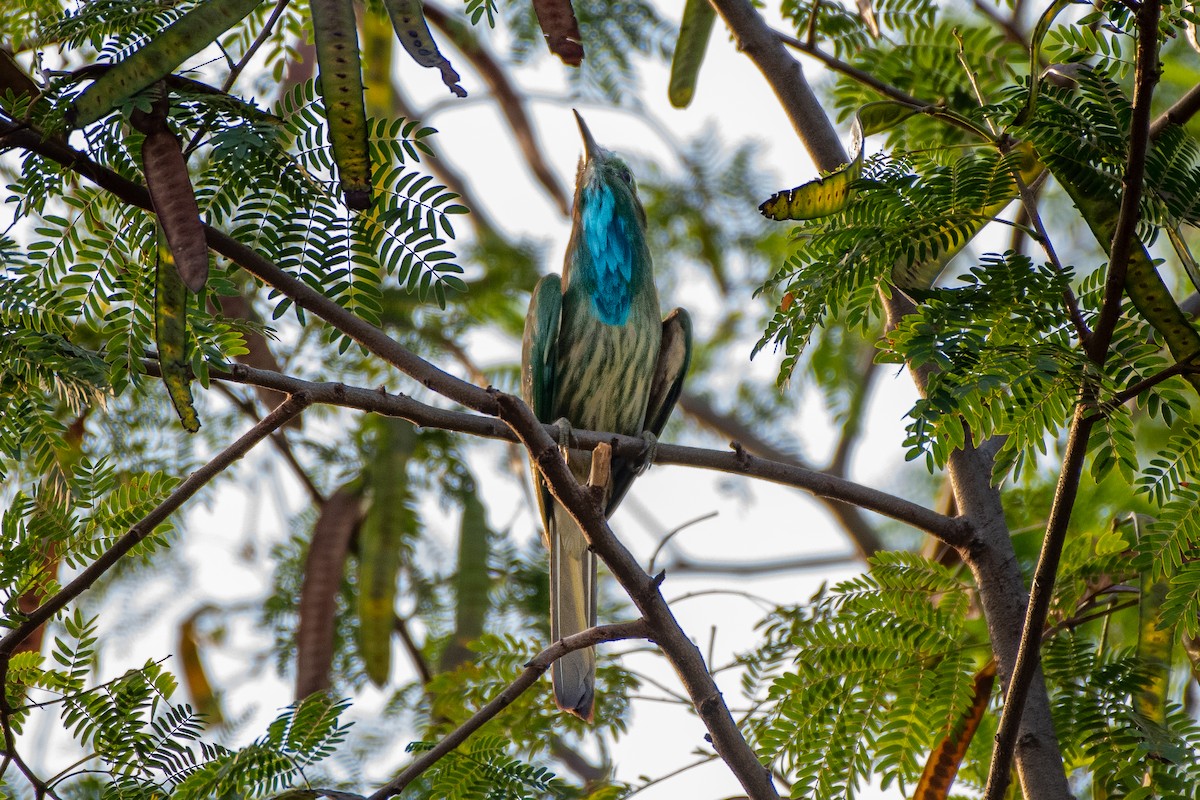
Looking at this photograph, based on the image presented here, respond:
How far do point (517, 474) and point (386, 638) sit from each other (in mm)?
1752

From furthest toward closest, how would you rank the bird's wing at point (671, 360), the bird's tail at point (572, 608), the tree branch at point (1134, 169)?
the bird's wing at point (671, 360)
the bird's tail at point (572, 608)
the tree branch at point (1134, 169)

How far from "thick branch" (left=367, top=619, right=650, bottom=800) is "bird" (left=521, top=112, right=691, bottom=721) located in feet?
6.16

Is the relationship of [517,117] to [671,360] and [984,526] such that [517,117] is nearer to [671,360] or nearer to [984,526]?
[671,360]

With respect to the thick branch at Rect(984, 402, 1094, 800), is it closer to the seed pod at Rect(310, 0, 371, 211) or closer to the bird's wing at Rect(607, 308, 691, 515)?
the seed pod at Rect(310, 0, 371, 211)

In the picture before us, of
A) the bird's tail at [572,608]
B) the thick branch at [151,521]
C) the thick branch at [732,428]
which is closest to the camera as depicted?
the thick branch at [151,521]

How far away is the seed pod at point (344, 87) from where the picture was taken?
1663 millimetres

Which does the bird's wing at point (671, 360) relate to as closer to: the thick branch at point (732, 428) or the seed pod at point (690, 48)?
the thick branch at point (732, 428)

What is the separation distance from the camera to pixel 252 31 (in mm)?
3123

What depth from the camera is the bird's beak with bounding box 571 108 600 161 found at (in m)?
4.98

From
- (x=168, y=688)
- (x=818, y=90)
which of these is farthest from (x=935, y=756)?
(x=818, y=90)

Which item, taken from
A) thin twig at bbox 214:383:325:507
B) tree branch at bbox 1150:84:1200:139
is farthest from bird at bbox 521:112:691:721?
tree branch at bbox 1150:84:1200:139

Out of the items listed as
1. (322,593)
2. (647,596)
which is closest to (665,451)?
(647,596)

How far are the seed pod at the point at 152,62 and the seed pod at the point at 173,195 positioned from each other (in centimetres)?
9

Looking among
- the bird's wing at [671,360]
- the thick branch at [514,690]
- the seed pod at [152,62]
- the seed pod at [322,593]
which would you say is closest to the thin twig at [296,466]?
the seed pod at [322,593]
